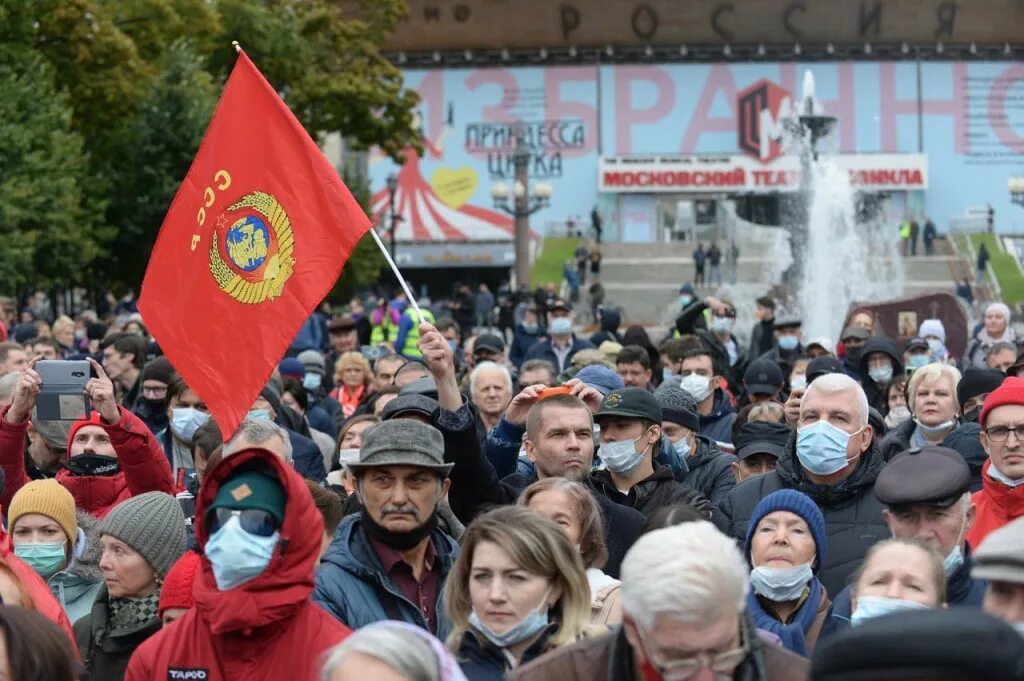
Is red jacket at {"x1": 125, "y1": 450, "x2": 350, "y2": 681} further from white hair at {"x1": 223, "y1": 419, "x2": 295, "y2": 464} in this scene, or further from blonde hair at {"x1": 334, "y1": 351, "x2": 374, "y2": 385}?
blonde hair at {"x1": 334, "y1": 351, "x2": 374, "y2": 385}

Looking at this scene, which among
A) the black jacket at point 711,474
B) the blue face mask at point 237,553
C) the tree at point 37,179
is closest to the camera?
the blue face mask at point 237,553

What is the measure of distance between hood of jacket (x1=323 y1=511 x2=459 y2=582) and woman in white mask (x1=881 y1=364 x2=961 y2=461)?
374cm

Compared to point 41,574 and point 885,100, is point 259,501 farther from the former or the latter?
point 885,100

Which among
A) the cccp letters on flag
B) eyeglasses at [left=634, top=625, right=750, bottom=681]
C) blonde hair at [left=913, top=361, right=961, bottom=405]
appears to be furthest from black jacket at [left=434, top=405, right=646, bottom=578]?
blonde hair at [left=913, top=361, right=961, bottom=405]

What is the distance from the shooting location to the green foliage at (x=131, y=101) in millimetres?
28328

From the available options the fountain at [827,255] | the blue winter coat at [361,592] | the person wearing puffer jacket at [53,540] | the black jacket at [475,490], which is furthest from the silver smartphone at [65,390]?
the fountain at [827,255]

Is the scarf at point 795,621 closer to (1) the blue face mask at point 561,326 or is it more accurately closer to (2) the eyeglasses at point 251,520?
(2) the eyeglasses at point 251,520

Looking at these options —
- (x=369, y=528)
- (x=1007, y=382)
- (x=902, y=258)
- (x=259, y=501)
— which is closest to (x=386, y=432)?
(x=369, y=528)

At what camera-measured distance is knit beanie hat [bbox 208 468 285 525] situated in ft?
15.2

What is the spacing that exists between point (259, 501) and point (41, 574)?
2345 mm

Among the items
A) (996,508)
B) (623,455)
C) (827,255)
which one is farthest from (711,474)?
(827,255)

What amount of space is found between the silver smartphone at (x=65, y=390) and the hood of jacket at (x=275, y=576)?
350cm

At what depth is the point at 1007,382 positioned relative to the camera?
7156 mm

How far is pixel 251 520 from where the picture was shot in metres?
4.59
